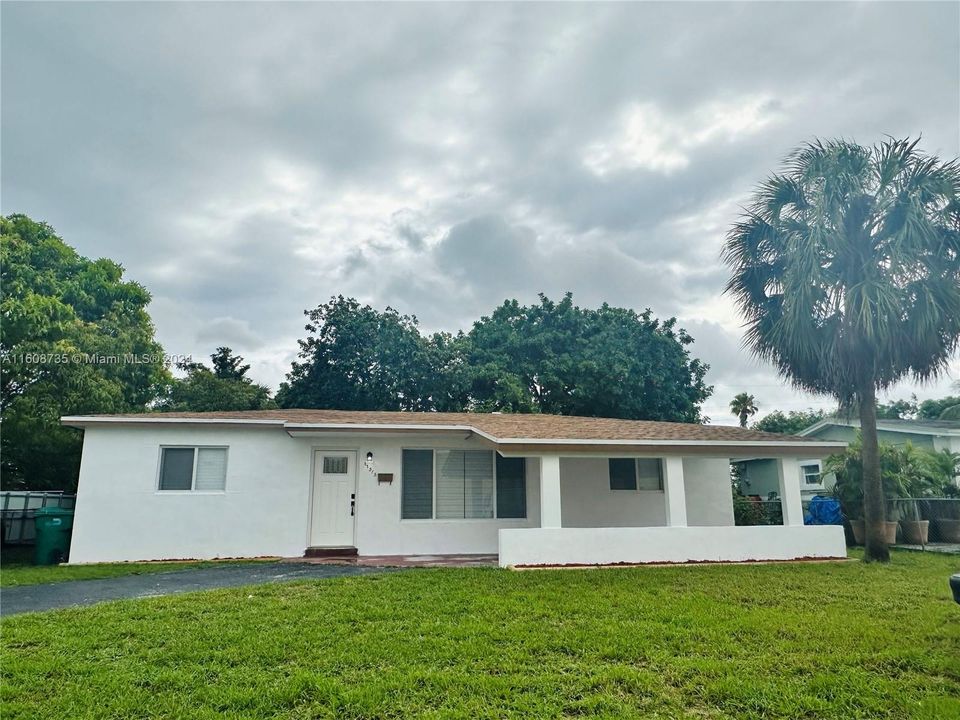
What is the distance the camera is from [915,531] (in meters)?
13.8

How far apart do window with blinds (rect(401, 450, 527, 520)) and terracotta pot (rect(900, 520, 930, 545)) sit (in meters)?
9.27

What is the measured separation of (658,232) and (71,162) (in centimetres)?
1445

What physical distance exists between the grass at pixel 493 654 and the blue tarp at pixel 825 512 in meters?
7.12

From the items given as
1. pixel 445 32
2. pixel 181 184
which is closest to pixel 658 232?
pixel 445 32

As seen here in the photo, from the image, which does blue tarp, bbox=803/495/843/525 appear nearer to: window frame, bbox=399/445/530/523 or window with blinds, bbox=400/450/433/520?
window frame, bbox=399/445/530/523

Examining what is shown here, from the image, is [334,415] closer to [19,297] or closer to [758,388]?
[19,297]

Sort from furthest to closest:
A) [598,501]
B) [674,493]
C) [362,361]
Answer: [362,361] < [598,501] < [674,493]

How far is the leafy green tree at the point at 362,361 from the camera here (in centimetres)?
2505

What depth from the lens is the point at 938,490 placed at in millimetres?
15000

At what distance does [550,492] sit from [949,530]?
36.6 ft

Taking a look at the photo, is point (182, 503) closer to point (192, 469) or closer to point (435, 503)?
point (192, 469)

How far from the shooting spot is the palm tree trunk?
10.8m

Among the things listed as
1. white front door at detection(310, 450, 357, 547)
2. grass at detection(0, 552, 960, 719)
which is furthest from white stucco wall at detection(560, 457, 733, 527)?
grass at detection(0, 552, 960, 719)

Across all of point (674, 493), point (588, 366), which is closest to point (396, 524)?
point (674, 493)
